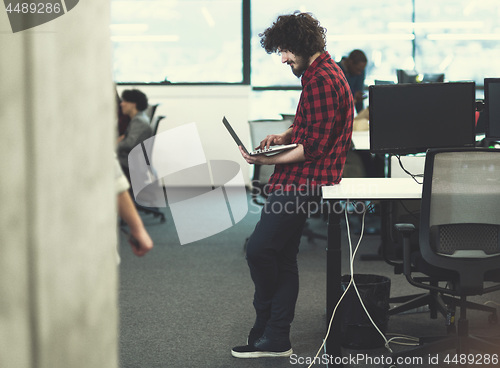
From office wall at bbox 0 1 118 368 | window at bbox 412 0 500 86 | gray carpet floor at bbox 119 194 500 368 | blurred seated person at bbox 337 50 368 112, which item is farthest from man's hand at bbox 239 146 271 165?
window at bbox 412 0 500 86

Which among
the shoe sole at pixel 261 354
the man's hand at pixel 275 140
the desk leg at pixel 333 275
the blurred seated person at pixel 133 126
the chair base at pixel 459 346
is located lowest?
the shoe sole at pixel 261 354

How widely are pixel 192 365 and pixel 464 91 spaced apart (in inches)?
67.9

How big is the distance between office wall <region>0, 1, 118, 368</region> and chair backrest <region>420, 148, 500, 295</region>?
165 cm

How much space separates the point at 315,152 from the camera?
7.72 ft

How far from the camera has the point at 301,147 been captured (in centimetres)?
237

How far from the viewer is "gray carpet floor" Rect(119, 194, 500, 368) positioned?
2.60 meters

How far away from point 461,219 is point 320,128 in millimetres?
621

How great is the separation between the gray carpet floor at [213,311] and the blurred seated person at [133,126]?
34.3 inches

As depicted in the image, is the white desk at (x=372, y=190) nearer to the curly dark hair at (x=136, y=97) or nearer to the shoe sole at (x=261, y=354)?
the shoe sole at (x=261, y=354)

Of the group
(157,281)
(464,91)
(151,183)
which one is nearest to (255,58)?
(151,183)

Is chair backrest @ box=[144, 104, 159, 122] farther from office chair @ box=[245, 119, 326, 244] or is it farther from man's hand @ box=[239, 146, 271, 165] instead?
man's hand @ box=[239, 146, 271, 165]

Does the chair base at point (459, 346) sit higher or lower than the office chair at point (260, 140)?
lower

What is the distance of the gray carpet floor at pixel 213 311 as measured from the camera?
2.60 m

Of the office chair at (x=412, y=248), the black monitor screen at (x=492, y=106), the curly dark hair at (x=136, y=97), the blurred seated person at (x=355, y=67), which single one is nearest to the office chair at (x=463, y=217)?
Result: the office chair at (x=412, y=248)
